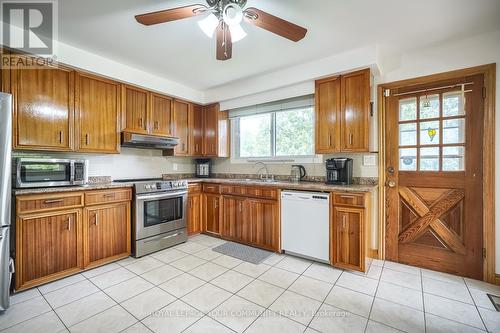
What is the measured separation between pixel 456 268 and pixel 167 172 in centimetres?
413

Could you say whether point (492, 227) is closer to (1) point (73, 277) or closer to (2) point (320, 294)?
(2) point (320, 294)

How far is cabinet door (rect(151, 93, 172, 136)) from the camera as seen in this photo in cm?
356

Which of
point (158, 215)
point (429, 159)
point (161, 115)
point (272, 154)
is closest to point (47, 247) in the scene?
point (158, 215)

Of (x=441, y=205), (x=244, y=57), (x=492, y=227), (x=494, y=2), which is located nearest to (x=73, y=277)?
(x=244, y=57)

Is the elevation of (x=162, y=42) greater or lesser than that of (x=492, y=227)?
greater

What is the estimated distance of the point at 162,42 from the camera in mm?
2516

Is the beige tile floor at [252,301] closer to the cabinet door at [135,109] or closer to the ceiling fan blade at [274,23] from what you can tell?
the cabinet door at [135,109]

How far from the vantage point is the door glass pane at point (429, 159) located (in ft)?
8.51

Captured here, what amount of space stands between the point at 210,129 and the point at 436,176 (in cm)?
338

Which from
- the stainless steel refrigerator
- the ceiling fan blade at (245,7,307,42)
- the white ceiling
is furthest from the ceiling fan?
the stainless steel refrigerator

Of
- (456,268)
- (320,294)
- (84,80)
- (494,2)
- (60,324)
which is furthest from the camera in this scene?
(84,80)

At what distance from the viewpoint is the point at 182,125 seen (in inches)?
159

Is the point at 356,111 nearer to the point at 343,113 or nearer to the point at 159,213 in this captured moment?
the point at 343,113

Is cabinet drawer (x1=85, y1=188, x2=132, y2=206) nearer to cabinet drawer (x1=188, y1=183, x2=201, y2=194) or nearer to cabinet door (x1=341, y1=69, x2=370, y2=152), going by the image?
cabinet drawer (x1=188, y1=183, x2=201, y2=194)
